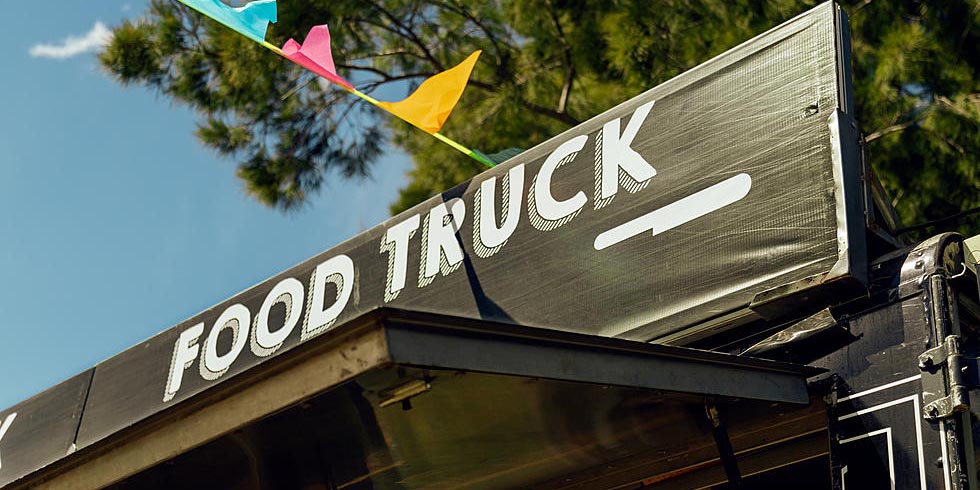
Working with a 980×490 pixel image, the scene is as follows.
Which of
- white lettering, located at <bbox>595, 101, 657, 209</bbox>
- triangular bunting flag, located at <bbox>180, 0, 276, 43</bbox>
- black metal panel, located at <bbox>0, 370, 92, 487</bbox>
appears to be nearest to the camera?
white lettering, located at <bbox>595, 101, 657, 209</bbox>

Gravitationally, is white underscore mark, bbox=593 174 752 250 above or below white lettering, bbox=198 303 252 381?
below

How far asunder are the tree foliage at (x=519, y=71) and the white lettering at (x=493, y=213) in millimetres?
7348

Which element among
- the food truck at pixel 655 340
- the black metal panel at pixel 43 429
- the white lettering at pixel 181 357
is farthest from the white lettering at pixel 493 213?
the black metal panel at pixel 43 429

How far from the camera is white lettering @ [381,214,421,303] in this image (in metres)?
4.72

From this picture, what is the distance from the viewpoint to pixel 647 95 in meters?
4.16

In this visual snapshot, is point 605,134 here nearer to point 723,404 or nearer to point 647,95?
point 647,95

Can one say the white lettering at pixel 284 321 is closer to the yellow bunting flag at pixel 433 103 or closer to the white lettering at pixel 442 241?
the white lettering at pixel 442 241

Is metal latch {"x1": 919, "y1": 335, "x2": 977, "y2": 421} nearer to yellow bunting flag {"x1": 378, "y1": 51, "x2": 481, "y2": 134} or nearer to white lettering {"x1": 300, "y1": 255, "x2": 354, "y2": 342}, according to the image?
white lettering {"x1": 300, "y1": 255, "x2": 354, "y2": 342}

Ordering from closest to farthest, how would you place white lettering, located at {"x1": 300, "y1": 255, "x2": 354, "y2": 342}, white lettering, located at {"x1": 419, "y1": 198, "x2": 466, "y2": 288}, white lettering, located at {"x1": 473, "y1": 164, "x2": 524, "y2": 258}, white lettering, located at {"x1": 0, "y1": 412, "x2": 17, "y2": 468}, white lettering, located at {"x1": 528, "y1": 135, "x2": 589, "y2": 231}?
white lettering, located at {"x1": 528, "y1": 135, "x2": 589, "y2": 231} < white lettering, located at {"x1": 473, "y1": 164, "x2": 524, "y2": 258} < white lettering, located at {"x1": 419, "y1": 198, "x2": 466, "y2": 288} < white lettering, located at {"x1": 300, "y1": 255, "x2": 354, "y2": 342} < white lettering, located at {"x1": 0, "y1": 412, "x2": 17, "y2": 468}

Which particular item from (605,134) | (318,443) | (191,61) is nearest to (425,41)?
(191,61)

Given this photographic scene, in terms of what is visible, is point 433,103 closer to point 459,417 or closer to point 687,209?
point 687,209

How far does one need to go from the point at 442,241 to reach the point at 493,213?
27 cm

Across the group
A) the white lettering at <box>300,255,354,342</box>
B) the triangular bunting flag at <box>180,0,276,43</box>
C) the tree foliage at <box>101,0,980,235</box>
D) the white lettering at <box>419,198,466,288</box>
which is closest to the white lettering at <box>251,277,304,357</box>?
the white lettering at <box>300,255,354,342</box>

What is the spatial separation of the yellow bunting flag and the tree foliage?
6255 mm
